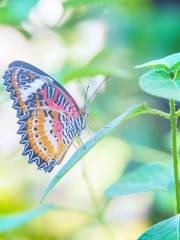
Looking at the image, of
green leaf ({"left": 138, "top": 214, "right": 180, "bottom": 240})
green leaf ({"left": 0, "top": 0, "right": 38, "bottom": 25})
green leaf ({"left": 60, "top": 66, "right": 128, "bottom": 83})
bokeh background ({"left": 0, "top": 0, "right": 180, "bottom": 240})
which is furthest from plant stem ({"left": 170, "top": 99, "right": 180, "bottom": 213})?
green leaf ({"left": 0, "top": 0, "right": 38, "bottom": 25})

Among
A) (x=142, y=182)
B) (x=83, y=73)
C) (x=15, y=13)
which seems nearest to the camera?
(x=142, y=182)

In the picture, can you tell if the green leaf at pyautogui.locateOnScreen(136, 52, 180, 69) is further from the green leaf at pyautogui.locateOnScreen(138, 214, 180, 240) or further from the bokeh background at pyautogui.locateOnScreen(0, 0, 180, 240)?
the bokeh background at pyautogui.locateOnScreen(0, 0, 180, 240)

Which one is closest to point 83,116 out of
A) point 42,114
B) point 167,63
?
point 42,114

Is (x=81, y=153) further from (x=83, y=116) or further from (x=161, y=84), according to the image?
(x=83, y=116)

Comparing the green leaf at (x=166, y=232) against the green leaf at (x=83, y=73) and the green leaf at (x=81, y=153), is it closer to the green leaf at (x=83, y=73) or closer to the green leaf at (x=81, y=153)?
the green leaf at (x=81, y=153)

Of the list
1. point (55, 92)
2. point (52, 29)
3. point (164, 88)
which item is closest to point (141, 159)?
point (52, 29)

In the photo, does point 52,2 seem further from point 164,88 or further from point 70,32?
point 164,88
